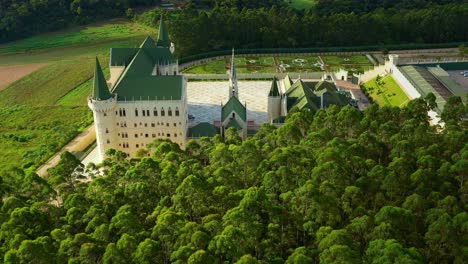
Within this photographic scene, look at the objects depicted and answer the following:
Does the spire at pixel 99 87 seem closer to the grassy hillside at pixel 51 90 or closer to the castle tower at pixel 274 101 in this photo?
the grassy hillside at pixel 51 90

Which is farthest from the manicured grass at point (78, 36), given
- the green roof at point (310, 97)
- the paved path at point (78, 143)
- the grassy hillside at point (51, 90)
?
the green roof at point (310, 97)

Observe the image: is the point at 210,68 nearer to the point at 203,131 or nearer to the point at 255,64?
the point at 255,64

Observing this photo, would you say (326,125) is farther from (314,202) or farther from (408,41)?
(408,41)

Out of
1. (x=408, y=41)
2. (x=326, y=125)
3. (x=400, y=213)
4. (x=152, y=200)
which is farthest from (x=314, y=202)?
(x=408, y=41)

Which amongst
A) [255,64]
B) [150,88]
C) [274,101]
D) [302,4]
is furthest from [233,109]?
[302,4]

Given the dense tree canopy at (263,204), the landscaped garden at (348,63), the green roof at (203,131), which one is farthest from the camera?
the landscaped garden at (348,63)

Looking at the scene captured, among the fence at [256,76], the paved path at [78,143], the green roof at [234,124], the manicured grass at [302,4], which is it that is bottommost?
the paved path at [78,143]

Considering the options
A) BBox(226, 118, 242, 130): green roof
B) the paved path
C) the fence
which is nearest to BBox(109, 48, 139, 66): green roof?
the paved path

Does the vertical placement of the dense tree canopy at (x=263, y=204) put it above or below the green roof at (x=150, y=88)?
below
